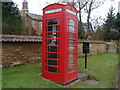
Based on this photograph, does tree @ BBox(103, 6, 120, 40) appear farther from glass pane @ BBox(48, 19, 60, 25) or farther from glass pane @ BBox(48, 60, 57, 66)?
glass pane @ BBox(48, 60, 57, 66)

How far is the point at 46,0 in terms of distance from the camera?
680 inches

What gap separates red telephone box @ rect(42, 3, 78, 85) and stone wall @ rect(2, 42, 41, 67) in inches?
91.8

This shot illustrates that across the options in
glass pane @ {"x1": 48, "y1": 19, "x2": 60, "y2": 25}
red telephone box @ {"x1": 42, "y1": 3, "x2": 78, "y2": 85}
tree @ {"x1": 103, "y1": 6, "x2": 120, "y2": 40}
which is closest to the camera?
red telephone box @ {"x1": 42, "y1": 3, "x2": 78, "y2": 85}

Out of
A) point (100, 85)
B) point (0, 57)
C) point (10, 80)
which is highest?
point (0, 57)

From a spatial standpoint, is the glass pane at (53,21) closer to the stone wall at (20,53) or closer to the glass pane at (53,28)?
the glass pane at (53,28)

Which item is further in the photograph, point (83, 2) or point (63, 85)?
point (83, 2)

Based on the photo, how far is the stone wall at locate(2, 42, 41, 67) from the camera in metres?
5.84

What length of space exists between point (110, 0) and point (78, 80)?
1706 cm

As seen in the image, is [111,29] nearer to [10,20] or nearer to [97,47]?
[97,47]

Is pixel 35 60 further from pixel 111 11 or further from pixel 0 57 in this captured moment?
pixel 111 11

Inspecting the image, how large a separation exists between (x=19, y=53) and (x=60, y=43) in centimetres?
313

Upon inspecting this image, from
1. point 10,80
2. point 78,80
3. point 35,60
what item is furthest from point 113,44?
point 10,80

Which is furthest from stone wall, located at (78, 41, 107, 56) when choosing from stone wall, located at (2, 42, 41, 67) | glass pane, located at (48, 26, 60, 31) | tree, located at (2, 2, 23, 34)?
glass pane, located at (48, 26, 60, 31)

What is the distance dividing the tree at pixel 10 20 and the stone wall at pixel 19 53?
3971mm
